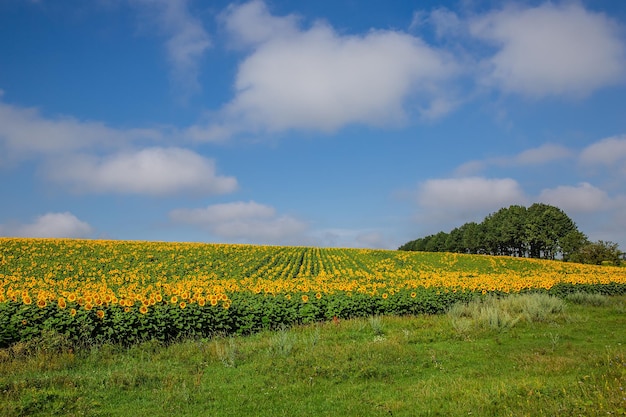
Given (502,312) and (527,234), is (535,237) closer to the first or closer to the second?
(527,234)

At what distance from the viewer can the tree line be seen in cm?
6297

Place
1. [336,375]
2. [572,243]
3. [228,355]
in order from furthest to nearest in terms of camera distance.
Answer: [572,243]
[228,355]
[336,375]

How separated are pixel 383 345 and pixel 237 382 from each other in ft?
13.6

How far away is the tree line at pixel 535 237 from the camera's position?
62969 millimetres

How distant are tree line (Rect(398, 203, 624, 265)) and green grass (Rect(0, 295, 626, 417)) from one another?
56470mm

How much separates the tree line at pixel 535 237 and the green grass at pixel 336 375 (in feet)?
185

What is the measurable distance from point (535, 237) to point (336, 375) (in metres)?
81.1

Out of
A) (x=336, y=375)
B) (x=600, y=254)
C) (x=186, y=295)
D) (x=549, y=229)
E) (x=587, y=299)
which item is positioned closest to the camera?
(x=336, y=375)

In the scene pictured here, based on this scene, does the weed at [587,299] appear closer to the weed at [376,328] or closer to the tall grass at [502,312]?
the tall grass at [502,312]

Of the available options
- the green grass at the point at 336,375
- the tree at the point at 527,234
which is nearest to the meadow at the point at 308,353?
the green grass at the point at 336,375

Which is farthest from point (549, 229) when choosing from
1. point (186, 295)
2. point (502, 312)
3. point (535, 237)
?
point (186, 295)

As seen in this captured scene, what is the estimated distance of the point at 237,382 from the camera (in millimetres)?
9148

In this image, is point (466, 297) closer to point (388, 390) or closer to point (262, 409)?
point (388, 390)

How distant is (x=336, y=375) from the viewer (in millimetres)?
9414
